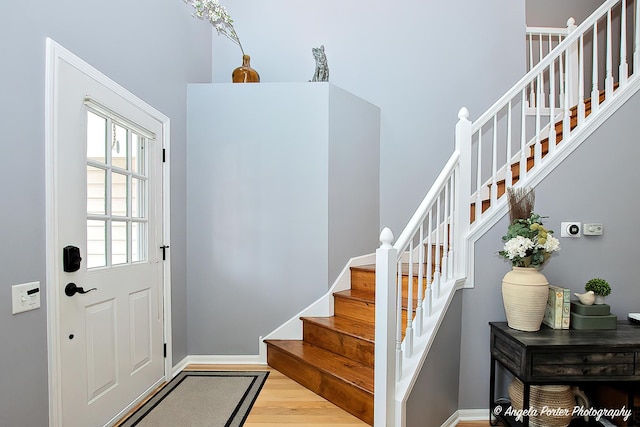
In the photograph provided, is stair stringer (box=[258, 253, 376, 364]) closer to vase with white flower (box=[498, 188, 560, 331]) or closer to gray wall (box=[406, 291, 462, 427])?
gray wall (box=[406, 291, 462, 427])

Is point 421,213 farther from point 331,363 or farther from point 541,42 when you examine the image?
point 541,42

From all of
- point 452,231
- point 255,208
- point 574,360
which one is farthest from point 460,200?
point 255,208

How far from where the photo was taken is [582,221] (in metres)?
2.49

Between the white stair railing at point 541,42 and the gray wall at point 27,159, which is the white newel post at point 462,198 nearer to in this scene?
the white stair railing at point 541,42

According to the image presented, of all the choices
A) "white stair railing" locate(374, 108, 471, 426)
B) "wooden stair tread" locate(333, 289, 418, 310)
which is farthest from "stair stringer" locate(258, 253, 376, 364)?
"white stair railing" locate(374, 108, 471, 426)

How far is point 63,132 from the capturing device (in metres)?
1.82

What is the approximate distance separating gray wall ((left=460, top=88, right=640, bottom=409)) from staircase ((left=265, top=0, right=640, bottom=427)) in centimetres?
8

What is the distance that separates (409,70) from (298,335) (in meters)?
2.82

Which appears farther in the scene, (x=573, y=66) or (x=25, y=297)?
(x=573, y=66)

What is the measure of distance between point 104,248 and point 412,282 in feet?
6.33

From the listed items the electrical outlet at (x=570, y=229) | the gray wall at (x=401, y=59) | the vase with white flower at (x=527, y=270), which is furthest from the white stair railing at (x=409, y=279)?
the gray wall at (x=401, y=59)

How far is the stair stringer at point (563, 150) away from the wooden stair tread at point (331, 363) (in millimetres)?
1022

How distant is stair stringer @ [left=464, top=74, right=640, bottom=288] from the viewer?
248 centimetres

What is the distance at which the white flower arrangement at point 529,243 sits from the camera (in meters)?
2.11
